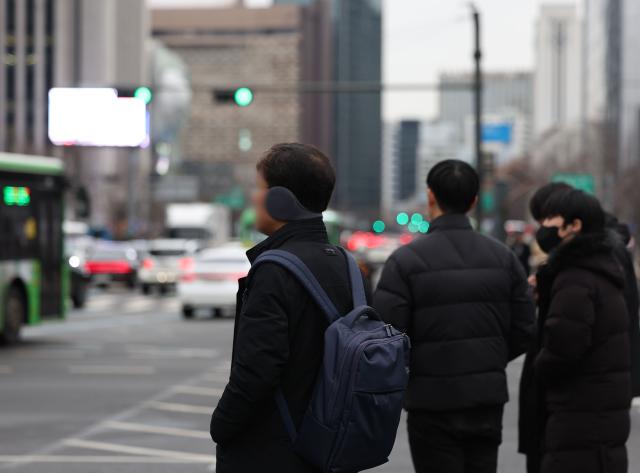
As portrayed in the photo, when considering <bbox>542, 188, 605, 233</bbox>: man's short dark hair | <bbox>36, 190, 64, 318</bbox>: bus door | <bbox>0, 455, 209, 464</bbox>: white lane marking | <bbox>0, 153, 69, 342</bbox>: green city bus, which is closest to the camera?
<bbox>542, 188, 605, 233</bbox>: man's short dark hair

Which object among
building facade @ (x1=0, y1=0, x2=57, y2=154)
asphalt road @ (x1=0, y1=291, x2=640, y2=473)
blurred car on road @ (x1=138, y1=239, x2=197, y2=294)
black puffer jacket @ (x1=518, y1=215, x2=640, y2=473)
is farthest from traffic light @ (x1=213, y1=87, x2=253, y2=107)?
building facade @ (x1=0, y1=0, x2=57, y2=154)

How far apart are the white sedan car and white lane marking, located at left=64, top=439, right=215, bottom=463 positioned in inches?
688

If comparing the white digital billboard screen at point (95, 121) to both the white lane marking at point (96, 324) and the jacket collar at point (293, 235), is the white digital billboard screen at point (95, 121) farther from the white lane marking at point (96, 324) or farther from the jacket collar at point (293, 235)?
the jacket collar at point (293, 235)

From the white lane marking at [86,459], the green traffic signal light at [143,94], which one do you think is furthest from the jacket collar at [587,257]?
the green traffic signal light at [143,94]

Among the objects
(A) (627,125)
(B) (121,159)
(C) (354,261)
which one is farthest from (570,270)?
(B) (121,159)

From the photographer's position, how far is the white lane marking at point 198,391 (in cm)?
1462

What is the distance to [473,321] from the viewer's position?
6000 mm

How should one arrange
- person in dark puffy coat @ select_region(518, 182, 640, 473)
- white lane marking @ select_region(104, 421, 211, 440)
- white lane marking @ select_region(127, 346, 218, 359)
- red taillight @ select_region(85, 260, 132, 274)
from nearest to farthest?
1. person in dark puffy coat @ select_region(518, 182, 640, 473)
2. white lane marking @ select_region(104, 421, 211, 440)
3. white lane marking @ select_region(127, 346, 218, 359)
4. red taillight @ select_region(85, 260, 132, 274)

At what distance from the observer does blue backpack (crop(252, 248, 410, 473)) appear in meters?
4.19

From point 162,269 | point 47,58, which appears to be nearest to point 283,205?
point 162,269

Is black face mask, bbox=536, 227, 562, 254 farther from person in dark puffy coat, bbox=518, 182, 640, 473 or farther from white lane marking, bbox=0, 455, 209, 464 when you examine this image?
white lane marking, bbox=0, 455, 209, 464

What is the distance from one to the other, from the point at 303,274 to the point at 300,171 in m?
0.33

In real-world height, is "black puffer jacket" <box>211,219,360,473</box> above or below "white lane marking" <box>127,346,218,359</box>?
above

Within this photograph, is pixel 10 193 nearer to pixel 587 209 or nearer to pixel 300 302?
pixel 587 209
